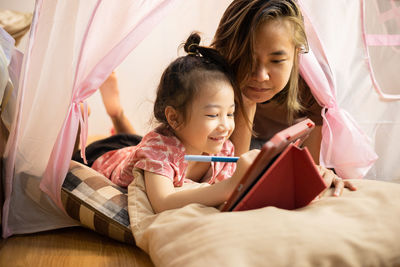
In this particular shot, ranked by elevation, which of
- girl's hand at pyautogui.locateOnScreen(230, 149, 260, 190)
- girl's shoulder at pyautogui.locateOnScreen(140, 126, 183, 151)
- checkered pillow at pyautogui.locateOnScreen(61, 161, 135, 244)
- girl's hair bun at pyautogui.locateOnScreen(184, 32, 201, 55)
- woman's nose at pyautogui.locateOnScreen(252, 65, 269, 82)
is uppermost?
girl's hair bun at pyautogui.locateOnScreen(184, 32, 201, 55)

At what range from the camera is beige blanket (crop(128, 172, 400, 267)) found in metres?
0.88

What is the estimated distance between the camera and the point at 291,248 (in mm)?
→ 892

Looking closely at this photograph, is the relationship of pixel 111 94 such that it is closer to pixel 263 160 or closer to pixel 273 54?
pixel 273 54

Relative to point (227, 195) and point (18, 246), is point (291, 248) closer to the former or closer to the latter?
point (227, 195)

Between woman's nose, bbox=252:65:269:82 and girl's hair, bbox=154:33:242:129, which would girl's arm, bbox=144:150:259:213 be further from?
woman's nose, bbox=252:65:269:82

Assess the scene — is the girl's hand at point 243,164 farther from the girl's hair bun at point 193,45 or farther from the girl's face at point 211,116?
the girl's hair bun at point 193,45

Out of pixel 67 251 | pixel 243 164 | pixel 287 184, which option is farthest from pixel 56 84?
pixel 287 184

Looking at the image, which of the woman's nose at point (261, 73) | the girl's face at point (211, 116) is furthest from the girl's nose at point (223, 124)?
the woman's nose at point (261, 73)

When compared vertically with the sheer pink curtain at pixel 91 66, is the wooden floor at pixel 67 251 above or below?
below

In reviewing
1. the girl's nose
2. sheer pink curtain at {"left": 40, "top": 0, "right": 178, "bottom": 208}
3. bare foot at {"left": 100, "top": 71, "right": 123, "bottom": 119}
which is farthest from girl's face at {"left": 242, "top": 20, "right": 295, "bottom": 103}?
bare foot at {"left": 100, "top": 71, "right": 123, "bottom": 119}

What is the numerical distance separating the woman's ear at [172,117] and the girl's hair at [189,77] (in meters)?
0.01

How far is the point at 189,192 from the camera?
113cm

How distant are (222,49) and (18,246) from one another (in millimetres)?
826

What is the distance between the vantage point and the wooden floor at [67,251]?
1124 mm
